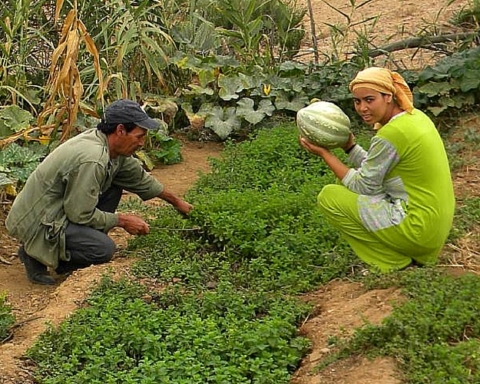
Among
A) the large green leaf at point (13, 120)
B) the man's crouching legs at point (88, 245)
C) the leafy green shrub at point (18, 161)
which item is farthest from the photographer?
the large green leaf at point (13, 120)

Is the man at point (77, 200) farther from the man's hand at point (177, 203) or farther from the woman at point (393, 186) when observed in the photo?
the woman at point (393, 186)

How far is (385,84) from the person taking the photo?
4574 millimetres

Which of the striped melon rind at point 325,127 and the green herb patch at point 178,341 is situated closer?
the green herb patch at point 178,341

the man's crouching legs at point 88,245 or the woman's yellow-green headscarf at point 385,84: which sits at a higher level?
the woman's yellow-green headscarf at point 385,84

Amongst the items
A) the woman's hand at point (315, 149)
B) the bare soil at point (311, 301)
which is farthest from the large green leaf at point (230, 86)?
the woman's hand at point (315, 149)

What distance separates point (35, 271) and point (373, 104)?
2.47m

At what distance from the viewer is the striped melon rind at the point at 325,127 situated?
516 cm

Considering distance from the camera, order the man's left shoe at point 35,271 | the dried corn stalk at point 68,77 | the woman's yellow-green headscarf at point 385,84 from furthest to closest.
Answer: the dried corn stalk at point 68,77
the man's left shoe at point 35,271
the woman's yellow-green headscarf at point 385,84

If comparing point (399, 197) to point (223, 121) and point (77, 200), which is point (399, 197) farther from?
point (223, 121)

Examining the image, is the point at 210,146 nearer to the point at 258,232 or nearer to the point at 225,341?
the point at 258,232

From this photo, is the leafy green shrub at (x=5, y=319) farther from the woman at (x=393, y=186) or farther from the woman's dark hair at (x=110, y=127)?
the woman at (x=393, y=186)

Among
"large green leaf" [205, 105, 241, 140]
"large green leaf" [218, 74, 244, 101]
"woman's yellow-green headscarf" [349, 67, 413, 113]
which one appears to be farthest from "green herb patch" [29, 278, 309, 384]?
"large green leaf" [218, 74, 244, 101]

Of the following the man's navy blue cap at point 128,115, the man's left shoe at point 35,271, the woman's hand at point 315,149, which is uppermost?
the man's navy blue cap at point 128,115

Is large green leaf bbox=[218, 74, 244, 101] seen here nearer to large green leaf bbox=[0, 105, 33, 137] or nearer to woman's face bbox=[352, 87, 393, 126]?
large green leaf bbox=[0, 105, 33, 137]
